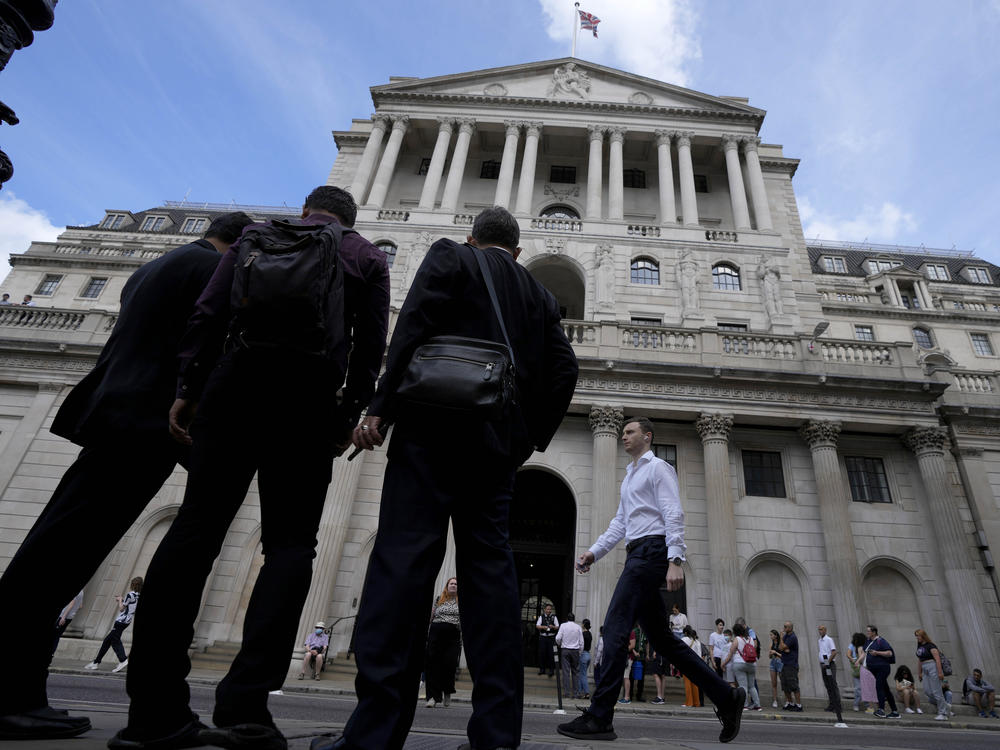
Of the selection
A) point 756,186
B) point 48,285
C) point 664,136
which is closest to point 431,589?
point 756,186

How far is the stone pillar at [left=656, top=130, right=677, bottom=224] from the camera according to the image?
24750 mm

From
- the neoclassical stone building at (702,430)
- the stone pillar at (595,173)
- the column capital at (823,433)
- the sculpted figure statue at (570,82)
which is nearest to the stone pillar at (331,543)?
the neoclassical stone building at (702,430)

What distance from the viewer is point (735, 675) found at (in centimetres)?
1257

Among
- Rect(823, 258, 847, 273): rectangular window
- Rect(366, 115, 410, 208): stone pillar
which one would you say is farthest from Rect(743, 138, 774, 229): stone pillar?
Rect(823, 258, 847, 273): rectangular window

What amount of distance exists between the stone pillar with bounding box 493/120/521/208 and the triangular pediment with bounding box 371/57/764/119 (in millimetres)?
1976

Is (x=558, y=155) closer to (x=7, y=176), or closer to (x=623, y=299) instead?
(x=623, y=299)

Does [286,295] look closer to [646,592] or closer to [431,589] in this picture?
[431,589]

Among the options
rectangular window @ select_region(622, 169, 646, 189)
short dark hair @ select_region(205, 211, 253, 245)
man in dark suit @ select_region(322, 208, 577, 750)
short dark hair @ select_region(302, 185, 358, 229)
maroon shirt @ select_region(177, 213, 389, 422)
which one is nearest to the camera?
man in dark suit @ select_region(322, 208, 577, 750)

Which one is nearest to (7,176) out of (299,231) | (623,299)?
(299,231)

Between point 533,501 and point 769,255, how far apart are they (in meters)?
14.0

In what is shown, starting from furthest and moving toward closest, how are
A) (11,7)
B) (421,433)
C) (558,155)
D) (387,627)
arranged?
(558,155), (11,7), (421,433), (387,627)

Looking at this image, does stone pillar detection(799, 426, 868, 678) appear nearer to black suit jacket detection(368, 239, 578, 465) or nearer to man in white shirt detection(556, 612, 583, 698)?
man in white shirt detection(556, 612, 583, 698)

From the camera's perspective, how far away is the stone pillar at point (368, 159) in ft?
82.8

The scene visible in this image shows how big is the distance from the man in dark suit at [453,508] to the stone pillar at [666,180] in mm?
23229
